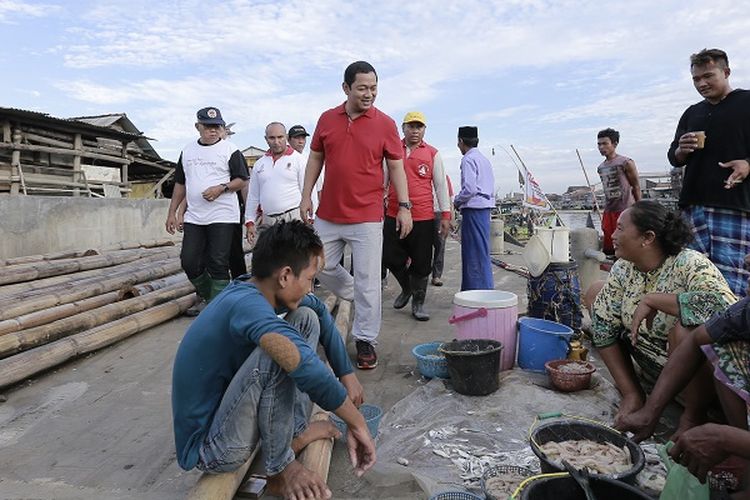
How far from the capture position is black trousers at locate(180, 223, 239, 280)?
4.88 m

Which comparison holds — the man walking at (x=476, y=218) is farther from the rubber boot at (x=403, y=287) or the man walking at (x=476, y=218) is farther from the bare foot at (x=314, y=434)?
the bare foot at (x=314, y=434)

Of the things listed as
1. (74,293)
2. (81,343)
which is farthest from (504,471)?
(74,293)

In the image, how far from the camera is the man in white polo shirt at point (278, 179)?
5.66 m

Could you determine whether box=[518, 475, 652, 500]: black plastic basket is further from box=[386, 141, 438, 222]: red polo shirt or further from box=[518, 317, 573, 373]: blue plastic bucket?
box=[386, 141, 438, 222]: red polo shirt

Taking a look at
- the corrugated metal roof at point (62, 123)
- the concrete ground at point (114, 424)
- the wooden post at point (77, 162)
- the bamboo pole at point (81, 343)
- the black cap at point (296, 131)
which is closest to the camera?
the concrete ground at point (114, 424)

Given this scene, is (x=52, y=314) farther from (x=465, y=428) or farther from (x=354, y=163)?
(x=465, y=428)

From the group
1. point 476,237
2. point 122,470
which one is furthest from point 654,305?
point 476,237

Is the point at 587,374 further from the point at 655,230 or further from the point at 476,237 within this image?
the point at 476,237

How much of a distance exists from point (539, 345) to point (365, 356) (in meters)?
1.21

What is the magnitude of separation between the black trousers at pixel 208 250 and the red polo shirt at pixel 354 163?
1.42 metres

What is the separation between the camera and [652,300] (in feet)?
8.41

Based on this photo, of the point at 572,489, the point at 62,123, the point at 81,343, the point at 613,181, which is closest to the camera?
the point at 572,489

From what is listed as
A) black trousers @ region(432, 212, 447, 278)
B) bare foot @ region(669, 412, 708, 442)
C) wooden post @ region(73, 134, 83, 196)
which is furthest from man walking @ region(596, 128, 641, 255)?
wooden post @ region(73, 134, 83, 196)

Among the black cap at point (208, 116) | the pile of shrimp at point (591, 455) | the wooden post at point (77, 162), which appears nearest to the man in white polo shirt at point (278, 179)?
the black cap at point (208, 116)
